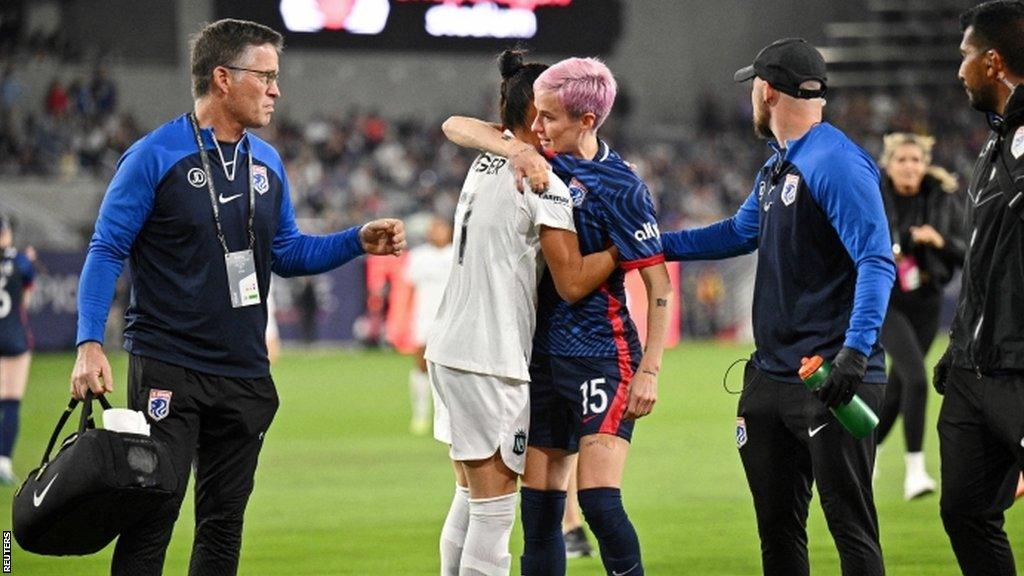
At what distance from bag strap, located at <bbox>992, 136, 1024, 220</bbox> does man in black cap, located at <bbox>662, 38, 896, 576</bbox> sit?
17.3 inches

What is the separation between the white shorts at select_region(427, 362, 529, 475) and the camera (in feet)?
19.4

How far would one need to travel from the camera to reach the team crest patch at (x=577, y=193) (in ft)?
19.6

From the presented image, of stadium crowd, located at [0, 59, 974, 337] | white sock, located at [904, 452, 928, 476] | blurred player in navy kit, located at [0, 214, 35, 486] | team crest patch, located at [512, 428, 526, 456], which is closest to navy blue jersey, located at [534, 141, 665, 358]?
team crest patch, located at [512, 428, 526, 456]

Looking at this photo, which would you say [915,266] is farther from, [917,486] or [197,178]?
[197,178]

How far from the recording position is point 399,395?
68.7 ft

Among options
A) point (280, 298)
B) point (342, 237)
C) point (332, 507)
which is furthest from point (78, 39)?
point (342, 237)

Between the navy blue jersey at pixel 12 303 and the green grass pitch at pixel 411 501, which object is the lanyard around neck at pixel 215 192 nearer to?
the green grass pitch at pixel 411 501

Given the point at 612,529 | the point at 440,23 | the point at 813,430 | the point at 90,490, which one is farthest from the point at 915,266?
the point at 440,23

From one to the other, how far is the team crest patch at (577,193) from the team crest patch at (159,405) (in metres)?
1.73

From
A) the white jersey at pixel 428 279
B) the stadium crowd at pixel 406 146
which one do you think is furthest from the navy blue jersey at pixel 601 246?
the stadium crowd at pixel 406 146

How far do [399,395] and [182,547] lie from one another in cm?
1135

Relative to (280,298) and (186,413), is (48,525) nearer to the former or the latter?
(186,413)

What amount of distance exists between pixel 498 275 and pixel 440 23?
21385 mm

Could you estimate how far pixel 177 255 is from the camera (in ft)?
19.8
